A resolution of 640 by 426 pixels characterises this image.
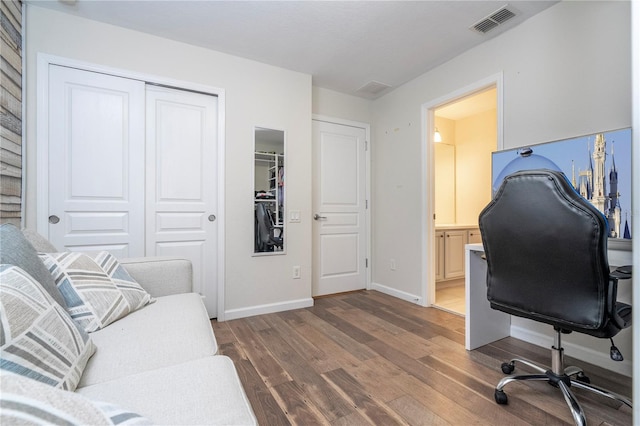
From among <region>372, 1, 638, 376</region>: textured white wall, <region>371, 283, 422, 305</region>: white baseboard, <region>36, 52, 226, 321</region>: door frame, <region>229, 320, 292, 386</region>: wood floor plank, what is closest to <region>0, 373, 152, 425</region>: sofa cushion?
<region>229, 320, 292, 386</region>: wood floor plank

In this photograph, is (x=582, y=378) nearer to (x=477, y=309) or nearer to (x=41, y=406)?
(x=477, y=309)

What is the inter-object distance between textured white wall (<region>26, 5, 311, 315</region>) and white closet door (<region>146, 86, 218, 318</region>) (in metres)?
0.15

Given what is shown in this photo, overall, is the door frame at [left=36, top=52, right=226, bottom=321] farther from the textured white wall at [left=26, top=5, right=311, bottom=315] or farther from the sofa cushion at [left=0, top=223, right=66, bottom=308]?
the sofa cushion at [left=0, top=223, right=66, bottom=308]

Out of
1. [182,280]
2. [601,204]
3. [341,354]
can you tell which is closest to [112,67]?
[182,280]

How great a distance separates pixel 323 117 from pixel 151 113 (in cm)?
183

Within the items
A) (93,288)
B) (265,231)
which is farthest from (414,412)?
(265,231)

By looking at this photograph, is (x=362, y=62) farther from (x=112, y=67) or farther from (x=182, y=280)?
(x=182, y=280)

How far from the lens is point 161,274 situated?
1.67m

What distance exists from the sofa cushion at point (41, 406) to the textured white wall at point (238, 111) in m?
2.33

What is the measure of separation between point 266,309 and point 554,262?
2359 millimetres

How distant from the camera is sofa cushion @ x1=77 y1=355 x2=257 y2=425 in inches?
25.6

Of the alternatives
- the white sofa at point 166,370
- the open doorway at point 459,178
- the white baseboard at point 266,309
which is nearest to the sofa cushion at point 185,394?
the white sofa at point 166,370

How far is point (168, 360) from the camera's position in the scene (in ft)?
3.13

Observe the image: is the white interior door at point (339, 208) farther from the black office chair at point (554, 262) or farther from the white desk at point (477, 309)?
the black office chair at point (554, 262)
